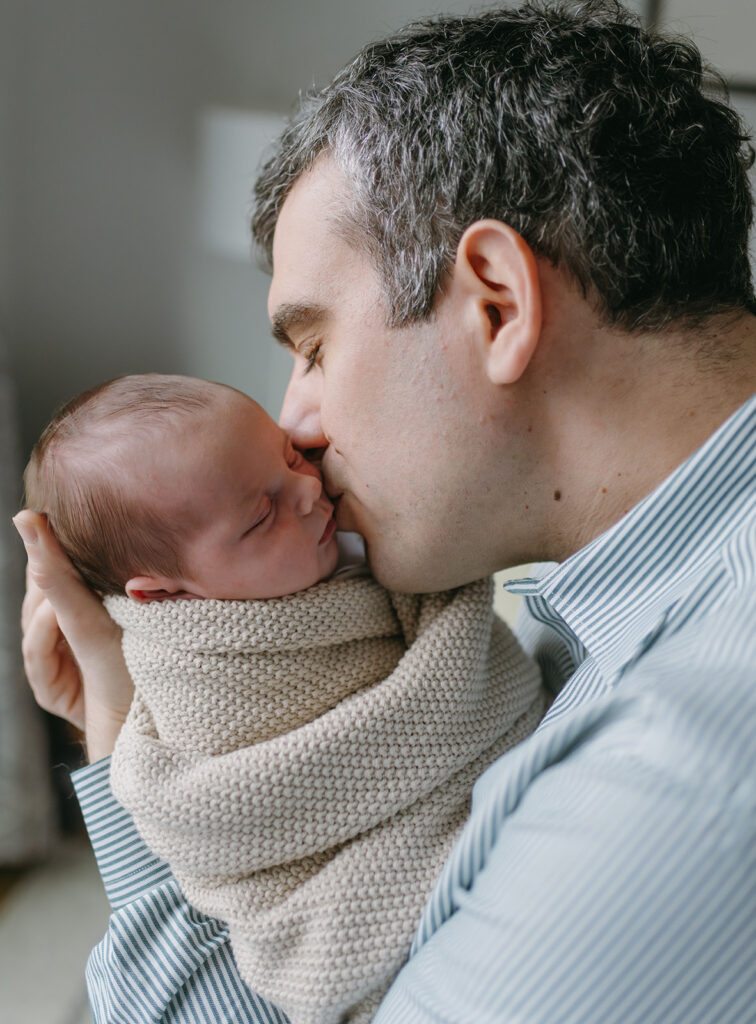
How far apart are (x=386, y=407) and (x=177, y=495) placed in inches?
9.8

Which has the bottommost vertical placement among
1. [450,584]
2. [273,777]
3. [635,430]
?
[273,777]

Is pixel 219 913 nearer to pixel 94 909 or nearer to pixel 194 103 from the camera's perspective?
pixel 94 909

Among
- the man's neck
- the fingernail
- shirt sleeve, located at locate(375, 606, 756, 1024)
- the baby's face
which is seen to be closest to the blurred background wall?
the fingernail

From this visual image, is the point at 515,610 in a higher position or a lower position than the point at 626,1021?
lower

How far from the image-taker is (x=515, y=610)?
5.73 feet

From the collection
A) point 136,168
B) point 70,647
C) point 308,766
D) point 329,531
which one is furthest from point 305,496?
point 136,168

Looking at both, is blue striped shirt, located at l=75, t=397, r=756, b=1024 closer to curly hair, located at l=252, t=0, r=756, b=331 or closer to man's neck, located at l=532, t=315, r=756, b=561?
man's neck, located at l=532, t=315, r=756, b=561

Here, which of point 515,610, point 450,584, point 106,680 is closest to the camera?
point 450,584

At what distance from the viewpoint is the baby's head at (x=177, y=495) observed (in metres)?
0.97

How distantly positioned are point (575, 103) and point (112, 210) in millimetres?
1191

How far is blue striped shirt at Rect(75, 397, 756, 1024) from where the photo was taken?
2.06ft

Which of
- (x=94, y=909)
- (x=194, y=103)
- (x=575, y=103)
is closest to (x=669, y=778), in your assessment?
(x=575, y=103)

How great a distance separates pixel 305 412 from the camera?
1.10 meters

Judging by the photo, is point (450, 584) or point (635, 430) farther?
point (450, 584)
